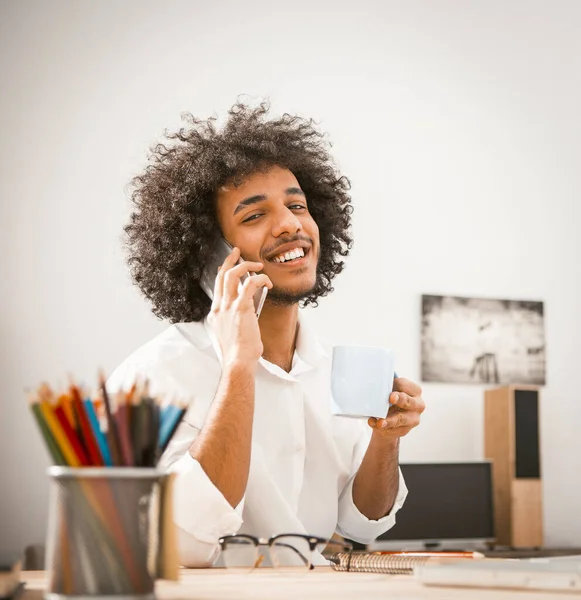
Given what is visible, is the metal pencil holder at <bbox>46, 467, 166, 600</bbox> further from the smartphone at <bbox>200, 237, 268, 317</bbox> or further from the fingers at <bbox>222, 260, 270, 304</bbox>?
the smartphone at <bbox>200, 237, 268, 317</bbox>

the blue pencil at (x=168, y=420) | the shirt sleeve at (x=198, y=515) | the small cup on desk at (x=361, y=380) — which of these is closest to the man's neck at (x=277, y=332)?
the small cup on desk at (x=361, y=380)

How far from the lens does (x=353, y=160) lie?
482cm

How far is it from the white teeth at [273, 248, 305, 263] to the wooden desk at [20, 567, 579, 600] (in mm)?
864

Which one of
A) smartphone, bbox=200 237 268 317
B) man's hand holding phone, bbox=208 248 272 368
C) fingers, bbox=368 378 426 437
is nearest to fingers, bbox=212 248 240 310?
man's hand holding phone, bbox=208 248 272 368

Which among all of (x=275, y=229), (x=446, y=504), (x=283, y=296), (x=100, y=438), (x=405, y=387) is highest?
(x=275, y=229)

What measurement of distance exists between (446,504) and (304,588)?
3540mm

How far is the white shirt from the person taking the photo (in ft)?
5.06


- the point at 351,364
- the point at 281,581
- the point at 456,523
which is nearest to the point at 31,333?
the point at 456,523

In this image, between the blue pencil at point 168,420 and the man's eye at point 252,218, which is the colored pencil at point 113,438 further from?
the man's eye at point 252,218

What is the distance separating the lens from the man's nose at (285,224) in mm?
1753

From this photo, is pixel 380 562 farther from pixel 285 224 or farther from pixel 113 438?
pixel 285 224

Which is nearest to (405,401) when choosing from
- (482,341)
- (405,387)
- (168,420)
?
(405,387)

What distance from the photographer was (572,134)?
16.8ft

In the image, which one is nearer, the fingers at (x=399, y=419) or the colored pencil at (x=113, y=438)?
the colored pencil at (x=113, y=438)
